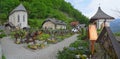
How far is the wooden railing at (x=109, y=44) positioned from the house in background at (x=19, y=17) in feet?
220

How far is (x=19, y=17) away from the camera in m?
77.2

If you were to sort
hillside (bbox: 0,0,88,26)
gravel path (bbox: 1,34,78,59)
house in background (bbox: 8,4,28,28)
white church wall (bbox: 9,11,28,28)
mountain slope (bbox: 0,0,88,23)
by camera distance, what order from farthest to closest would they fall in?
mountain slope (bbox: 0,0,88,23)
hillside (bbox: 0,0,88,26)
white church wall (bbox: 9,11,28,28)
house in background (bbox: 8,4,28,28)
gravel path (bbox: 1,34,78,59)

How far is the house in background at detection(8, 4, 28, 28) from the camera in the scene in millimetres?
75375

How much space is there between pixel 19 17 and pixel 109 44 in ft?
230

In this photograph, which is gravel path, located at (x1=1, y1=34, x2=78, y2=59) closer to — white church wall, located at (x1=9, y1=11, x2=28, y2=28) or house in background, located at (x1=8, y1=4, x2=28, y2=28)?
house in background, located at (x1=8, y1=4, x2=28, y2=28)

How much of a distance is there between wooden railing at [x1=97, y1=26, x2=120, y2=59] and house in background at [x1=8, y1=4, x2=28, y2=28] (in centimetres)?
6715

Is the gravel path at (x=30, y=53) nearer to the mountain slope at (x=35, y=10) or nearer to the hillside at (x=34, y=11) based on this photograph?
the hillside at (x=34, y=11)

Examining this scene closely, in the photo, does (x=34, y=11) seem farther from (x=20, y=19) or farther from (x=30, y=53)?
(x=30, y=53)

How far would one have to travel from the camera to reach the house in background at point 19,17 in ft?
247

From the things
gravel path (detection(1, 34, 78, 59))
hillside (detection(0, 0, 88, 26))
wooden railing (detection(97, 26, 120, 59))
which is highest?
hillside (detection(0, 0, 88, 26))

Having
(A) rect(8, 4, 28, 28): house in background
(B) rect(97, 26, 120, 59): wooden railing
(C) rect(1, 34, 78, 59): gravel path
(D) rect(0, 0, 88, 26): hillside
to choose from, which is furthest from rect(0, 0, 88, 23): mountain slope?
(B) rect(97, 26, 120, 59): wooden railing

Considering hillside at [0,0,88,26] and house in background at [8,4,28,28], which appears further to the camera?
hillside at [0,0,88,26]

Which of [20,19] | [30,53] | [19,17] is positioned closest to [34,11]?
[20,19]

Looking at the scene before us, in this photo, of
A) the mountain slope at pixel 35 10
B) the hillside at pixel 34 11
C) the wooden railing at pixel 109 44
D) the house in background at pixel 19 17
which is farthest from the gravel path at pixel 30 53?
the mountain slope at pixel 35 10
